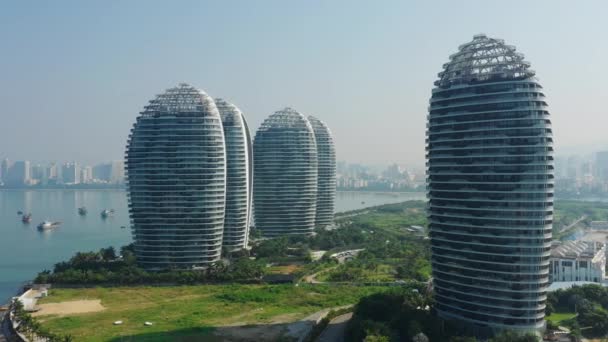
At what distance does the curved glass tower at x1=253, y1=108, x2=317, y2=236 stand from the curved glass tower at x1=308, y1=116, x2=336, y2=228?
828cm

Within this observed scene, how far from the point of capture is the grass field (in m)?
44.4

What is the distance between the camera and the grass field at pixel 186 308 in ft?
146

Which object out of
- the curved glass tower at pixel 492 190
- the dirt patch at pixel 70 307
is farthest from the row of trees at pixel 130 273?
the curved glass tower at pixel 492 190

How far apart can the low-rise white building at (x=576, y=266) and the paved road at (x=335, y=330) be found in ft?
97.7

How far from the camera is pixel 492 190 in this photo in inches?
1640

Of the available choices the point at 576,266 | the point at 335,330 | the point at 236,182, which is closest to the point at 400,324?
the point at 335,330

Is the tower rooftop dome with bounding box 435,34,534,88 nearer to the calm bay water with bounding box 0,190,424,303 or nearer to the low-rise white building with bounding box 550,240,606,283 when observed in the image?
the low-rise white building with bounding box 550,240,606,283

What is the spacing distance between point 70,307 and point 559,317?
44.2 meters

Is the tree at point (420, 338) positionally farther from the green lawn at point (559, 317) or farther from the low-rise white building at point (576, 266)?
the low-rise white building at point (576, 266)

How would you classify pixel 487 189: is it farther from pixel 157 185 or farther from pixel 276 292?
pixel 157 185

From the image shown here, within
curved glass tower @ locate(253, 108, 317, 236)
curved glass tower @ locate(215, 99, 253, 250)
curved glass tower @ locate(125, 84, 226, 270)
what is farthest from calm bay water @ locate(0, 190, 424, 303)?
curved glass tower @ locate(253, 108, 317, 236)

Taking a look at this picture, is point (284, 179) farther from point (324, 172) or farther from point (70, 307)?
point (70, 307)

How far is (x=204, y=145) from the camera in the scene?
224 feet

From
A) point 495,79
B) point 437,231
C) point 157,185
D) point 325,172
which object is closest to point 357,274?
point 437,231
